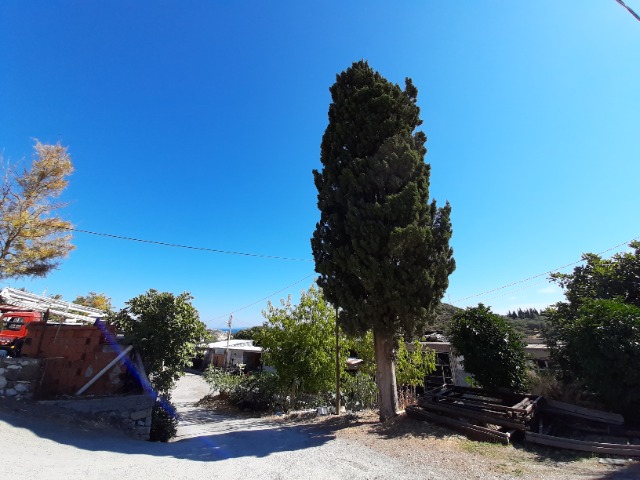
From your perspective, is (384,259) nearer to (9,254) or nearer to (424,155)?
(424,155)

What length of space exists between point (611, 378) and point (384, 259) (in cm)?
593

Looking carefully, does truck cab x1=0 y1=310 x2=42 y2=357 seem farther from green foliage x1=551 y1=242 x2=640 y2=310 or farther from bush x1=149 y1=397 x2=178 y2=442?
green foliage x1=551 y1=242 x2=640 y2=310

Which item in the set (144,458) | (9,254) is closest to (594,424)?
(144,458)

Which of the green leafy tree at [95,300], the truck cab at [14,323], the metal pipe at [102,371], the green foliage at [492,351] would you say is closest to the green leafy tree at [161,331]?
the metal pipe at [102,371]

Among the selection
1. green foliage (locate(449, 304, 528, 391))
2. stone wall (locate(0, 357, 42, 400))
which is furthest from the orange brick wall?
green foliage (locate(449, 304, 528, 391))

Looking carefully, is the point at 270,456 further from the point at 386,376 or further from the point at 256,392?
the point at 256,392

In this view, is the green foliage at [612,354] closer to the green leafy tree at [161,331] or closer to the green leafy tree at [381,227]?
the green leafy tree at [381,227]

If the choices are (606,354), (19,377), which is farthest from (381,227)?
(19,377)

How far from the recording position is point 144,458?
5762 mm

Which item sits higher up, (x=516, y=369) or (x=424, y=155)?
(x=424, y=155)

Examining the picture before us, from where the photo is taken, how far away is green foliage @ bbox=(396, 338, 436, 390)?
45.0 ft

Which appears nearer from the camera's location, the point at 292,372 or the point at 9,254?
the point at 292,372

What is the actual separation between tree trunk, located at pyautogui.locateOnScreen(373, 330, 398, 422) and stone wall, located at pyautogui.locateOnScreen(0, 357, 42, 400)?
8946mm

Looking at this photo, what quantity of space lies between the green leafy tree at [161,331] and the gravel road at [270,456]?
5.91ft
